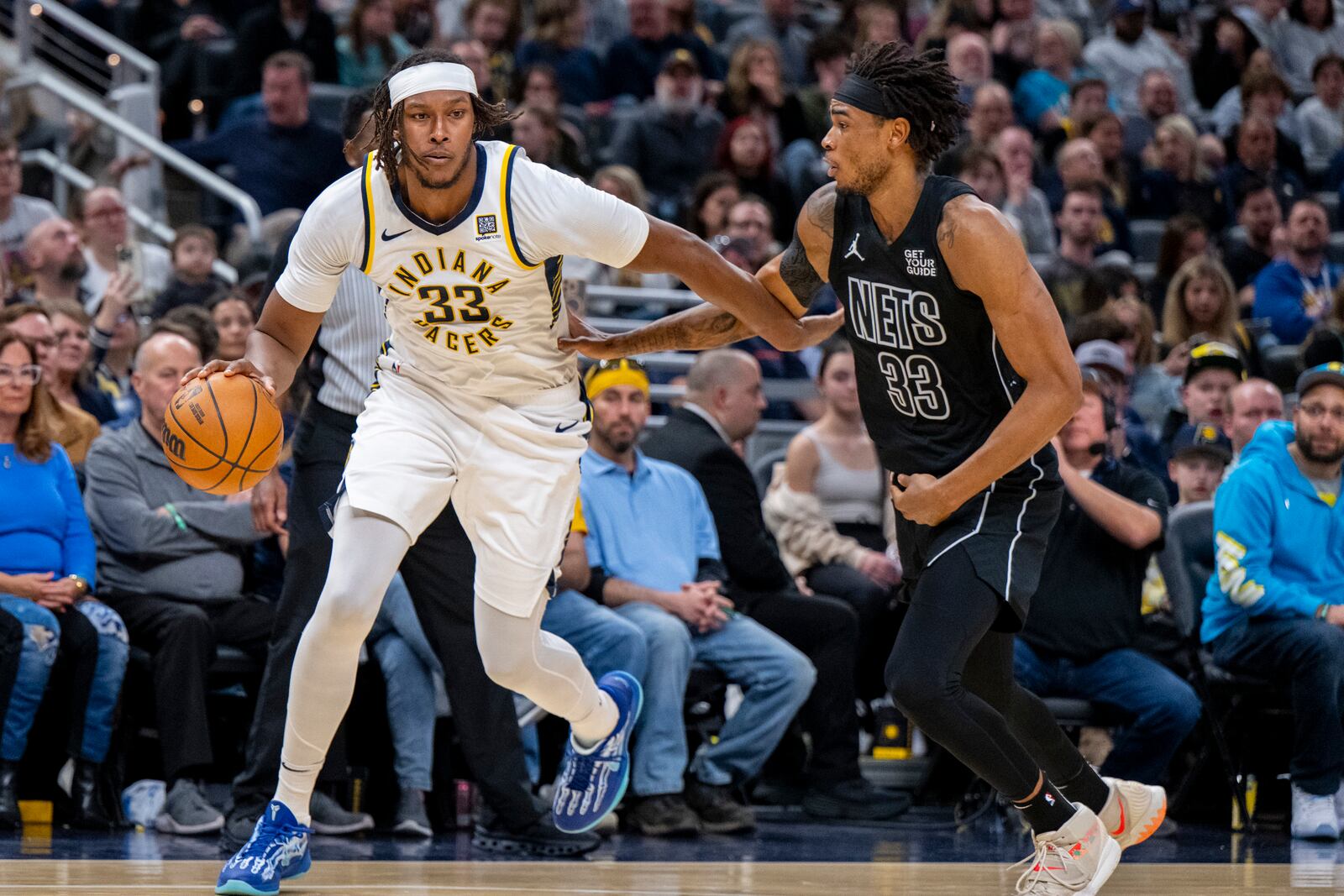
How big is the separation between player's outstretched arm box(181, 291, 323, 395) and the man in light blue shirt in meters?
2.32

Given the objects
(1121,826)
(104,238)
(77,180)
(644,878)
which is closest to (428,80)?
(644,878)

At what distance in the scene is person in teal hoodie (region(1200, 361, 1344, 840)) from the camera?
6.96 meters

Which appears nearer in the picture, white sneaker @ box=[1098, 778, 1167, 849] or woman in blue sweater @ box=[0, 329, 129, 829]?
white sneaker @ box=[1098, 778, 1167, 849]

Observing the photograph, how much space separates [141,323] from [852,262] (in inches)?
199

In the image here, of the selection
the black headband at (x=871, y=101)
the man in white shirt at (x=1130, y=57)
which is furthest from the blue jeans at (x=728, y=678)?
the man in white shirt at (x=1130, y=57)

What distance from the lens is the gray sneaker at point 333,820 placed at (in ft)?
21.0

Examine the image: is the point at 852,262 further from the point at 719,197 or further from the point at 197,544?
the point at 719,197

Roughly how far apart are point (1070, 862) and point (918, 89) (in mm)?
1979

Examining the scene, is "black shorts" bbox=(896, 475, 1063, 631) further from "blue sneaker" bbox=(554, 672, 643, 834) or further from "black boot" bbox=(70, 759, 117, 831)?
"black boot" bbox=(70, 759, 117, 831)

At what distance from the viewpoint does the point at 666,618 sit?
7.01 metres

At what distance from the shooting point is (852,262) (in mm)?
4652

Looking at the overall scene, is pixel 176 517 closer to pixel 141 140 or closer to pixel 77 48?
pixel 141 140

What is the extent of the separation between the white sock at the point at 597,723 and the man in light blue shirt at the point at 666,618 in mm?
1347

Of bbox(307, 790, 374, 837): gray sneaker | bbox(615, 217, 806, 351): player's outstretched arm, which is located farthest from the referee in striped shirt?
bbox(615, 217, 806, 351): player's outstretched arm
